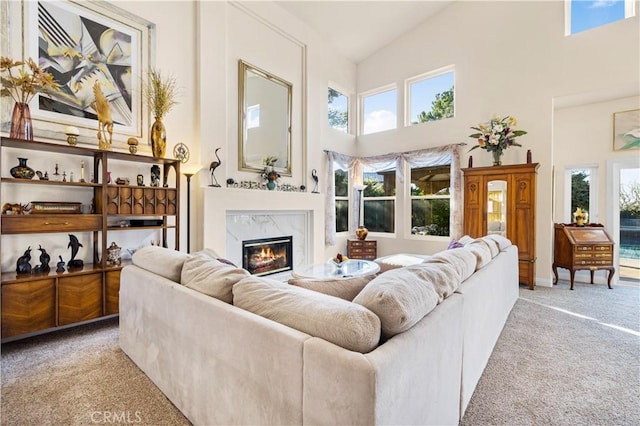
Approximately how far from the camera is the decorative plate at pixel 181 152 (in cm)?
373

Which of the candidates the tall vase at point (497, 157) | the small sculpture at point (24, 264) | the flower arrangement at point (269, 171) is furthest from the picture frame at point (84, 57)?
the tall vase at point (497, 157)

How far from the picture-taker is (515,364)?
7.39 feet

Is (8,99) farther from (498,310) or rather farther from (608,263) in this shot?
(608,263)

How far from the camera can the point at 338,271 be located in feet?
11.2

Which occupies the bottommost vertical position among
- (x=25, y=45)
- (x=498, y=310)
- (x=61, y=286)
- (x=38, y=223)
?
(x=498, y=310)

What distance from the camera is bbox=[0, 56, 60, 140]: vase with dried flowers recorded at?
99.8 inches

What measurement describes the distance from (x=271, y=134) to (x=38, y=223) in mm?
3139

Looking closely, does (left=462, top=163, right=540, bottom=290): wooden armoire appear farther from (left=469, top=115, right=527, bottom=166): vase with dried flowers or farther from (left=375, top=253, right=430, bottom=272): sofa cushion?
(left=375, top=253, right=430, bottom=272): sofa cushion

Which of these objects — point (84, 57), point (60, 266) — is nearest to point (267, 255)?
point (60, 266)

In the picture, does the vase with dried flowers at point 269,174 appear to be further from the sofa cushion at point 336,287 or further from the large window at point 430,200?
the sofa cushion at point 336,287

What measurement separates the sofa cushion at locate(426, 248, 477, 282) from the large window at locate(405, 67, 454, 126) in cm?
421

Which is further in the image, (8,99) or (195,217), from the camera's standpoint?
(195,217)

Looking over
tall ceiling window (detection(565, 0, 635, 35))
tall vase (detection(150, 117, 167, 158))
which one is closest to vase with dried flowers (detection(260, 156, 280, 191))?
tall vase (detection(150, 117, 167, 158))

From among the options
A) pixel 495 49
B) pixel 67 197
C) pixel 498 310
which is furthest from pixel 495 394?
pixel 495 49
